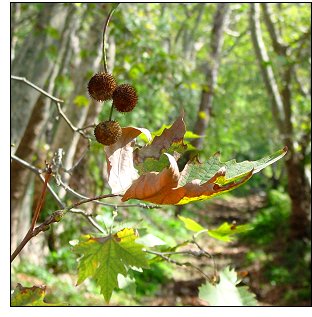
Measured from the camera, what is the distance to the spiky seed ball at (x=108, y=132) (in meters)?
0.86

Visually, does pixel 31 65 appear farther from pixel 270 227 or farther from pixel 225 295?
pixel 270 227

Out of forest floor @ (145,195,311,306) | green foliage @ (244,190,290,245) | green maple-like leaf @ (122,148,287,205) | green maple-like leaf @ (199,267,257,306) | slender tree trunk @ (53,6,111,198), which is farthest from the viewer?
green foliage @ (244,190,290,245)

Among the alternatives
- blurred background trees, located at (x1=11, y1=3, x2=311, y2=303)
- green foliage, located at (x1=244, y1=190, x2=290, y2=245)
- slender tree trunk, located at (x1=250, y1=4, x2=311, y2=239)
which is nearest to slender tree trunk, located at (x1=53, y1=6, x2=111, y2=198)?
blurred background trees, located at (x1=11, y1=3, x2=311, y2=303)

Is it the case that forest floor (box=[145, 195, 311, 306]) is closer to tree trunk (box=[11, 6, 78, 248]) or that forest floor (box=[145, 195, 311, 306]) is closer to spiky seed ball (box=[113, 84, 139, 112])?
tree trunk (box=[11, 6, 78, 248])

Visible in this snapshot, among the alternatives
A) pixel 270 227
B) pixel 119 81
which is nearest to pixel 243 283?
pixel 119 81

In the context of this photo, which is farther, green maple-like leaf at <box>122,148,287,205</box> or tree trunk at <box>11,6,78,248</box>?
tree trunk at <box>11,6,78,248</box>

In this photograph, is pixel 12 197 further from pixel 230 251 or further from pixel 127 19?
pixel 230 251

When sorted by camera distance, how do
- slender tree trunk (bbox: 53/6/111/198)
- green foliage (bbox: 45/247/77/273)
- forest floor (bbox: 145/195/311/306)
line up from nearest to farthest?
slender tree trunk (bbox: 53/6/111/198) < green foliage (bbox: 45/247/77/273) < forest floor (bbox: 145/195/311/306)

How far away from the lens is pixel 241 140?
851 inches

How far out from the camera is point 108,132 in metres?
0.86

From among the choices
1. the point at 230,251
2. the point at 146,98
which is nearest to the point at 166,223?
the point at 230,251

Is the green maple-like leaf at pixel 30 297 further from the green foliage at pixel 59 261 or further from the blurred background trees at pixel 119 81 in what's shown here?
the green foliage at pixel 59 261

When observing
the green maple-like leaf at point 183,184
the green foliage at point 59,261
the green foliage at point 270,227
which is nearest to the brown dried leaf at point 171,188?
the green maple-like leaf at point 183,184

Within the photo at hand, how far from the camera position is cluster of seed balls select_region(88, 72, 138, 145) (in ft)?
2.84
